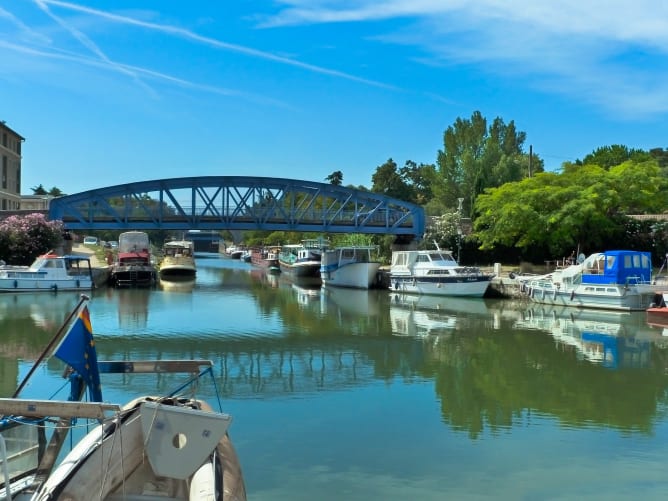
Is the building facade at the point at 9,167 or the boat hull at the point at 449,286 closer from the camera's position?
the boat hull at the point at 449,286

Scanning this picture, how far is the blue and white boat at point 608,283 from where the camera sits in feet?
95.2

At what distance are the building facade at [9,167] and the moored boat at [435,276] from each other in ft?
123

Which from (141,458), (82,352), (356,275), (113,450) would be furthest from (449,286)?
(113,450)

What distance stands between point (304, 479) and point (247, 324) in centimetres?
1723

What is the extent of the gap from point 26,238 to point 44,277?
7.62 metres

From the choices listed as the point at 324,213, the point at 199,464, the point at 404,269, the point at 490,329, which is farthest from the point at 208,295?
the point at 199,464

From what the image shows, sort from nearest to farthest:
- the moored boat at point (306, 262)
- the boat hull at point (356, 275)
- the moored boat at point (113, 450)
→ the moored boat at point (113, 450) → the boat hull at point (356, 275) → the moored boat at point (306, 262)

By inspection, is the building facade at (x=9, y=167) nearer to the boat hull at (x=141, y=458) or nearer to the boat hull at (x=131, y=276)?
the boat hull at (x=131, y=276)

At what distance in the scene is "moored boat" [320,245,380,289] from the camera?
44594mm

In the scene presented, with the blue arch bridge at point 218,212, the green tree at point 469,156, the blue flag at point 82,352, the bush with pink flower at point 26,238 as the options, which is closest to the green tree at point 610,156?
the green tree at point 469,156

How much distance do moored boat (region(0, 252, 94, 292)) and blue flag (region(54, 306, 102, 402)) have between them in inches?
1183

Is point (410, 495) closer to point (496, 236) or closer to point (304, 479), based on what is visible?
point (304, 479)

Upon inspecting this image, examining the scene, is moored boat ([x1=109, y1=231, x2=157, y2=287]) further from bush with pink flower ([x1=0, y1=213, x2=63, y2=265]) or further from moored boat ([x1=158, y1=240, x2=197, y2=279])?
bush with pink flower ([x1=0, y1=213, x2=63, y2=265])

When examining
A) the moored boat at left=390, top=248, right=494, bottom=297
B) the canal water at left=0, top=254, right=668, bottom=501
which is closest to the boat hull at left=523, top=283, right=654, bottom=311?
the canal water at left=0, top=254, right=668, bottom=501
